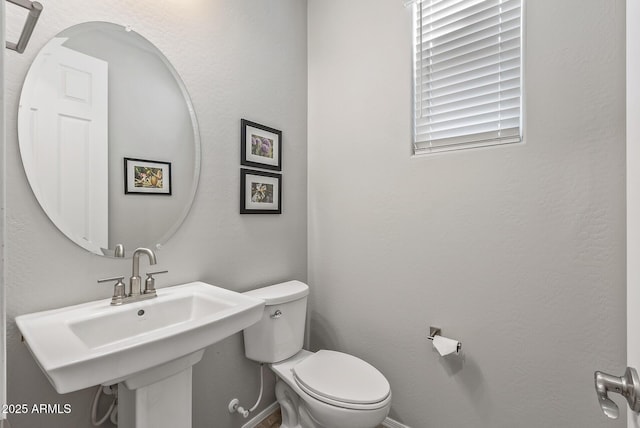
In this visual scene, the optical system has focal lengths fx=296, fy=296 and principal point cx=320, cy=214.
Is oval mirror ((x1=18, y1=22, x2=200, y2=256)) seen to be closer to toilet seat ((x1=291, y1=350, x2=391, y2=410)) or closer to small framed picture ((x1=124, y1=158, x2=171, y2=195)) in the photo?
small framed picture ((x1=124, y1=158, x2=171, y2=195))

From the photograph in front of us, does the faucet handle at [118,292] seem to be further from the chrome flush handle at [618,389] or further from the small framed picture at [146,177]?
the chrome flush handle at [618,389]

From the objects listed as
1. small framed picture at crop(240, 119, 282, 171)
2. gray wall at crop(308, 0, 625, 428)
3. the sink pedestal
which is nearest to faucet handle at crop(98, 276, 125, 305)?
the sink pedestal

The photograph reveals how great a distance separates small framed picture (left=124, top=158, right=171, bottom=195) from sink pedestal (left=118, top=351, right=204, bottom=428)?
70 cm

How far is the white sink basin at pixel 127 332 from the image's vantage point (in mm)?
695

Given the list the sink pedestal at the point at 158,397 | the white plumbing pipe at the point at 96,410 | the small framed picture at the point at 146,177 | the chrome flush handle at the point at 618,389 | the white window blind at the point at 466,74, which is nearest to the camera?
the chrome flush handle at the point at 618,389

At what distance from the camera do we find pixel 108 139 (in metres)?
1.15

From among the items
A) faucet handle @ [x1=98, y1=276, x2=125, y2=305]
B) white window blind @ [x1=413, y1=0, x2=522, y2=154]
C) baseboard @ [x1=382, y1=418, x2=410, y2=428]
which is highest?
white window blind @ [x1=413, y1=0, x2=522, y2=154]

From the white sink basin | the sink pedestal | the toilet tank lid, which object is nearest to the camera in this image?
the white sink basin

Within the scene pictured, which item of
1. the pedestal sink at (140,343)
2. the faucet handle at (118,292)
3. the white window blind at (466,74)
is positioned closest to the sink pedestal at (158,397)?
the pedestal sink at (140,343)

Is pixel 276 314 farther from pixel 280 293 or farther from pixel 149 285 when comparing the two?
pixel 149 285

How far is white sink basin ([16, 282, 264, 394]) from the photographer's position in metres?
0.69

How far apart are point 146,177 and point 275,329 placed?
946 millimetres

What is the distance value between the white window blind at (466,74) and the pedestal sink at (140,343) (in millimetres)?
1235

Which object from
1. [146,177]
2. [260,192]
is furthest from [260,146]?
[146,177]
